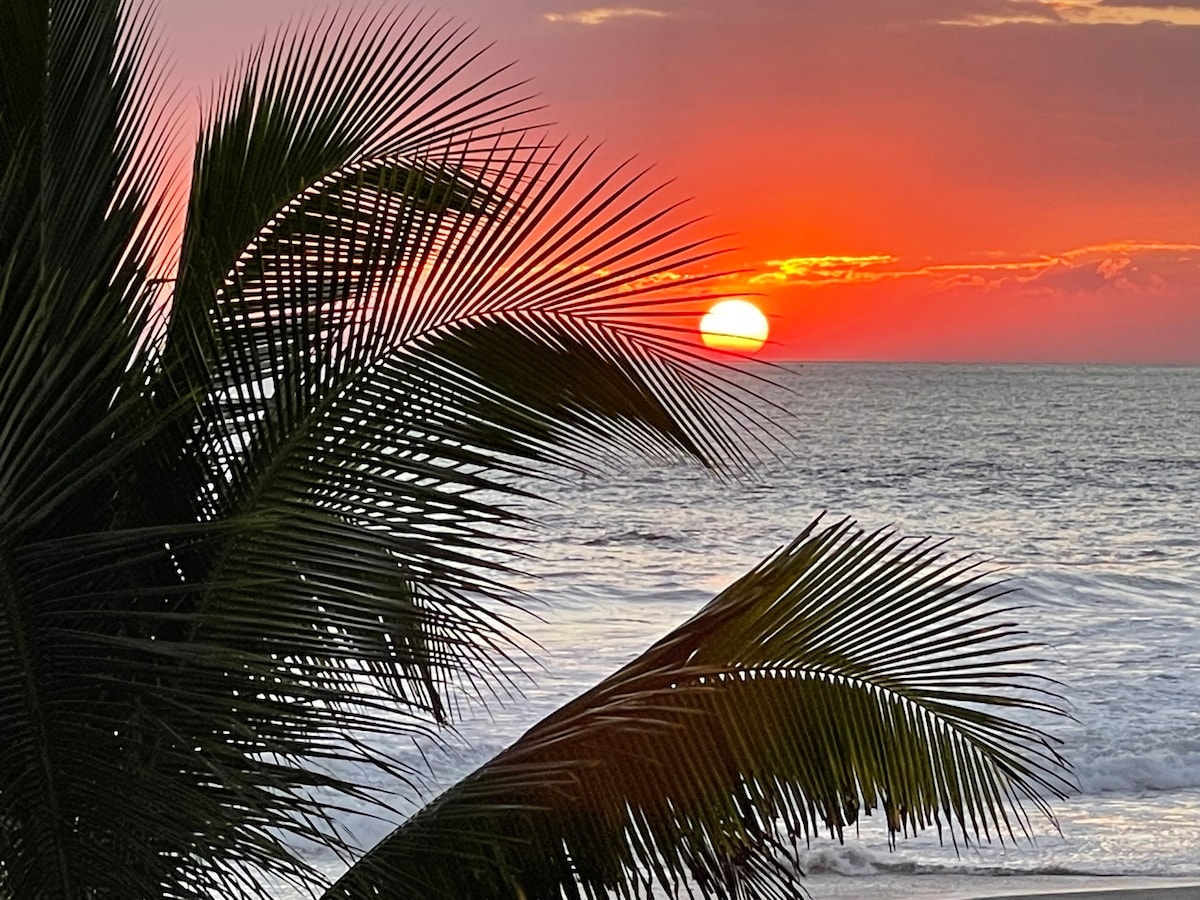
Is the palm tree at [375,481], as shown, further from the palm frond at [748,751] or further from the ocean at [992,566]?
the ocean at [992,566]

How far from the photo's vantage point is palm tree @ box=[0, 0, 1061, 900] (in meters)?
2.27

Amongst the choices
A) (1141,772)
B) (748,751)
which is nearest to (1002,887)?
(1141,772)

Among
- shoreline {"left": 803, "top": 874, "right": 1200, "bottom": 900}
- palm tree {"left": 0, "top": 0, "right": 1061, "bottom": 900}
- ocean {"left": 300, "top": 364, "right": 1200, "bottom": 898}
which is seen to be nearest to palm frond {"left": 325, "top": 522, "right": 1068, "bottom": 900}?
palm tree {"left": 0, "top": 0, "right": 1061, "bottom": 900}

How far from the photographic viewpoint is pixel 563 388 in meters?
2.52

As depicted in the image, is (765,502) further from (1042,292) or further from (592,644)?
(1042,292)

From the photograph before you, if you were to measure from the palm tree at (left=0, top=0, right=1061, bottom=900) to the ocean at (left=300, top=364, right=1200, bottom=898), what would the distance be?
0.36 m

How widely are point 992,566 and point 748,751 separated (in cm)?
2205

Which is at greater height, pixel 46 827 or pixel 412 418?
pixel 412 418

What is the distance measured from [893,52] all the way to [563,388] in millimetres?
29278

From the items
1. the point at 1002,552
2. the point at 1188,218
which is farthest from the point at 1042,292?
the point at 1002,552

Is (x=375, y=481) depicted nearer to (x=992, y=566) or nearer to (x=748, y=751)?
(x=748, y=751)

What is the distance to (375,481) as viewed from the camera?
8.00 feet

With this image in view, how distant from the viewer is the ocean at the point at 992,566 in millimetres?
7762

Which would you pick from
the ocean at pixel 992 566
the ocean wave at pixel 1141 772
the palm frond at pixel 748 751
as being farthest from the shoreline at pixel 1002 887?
the palm frond at pixel 748 751
